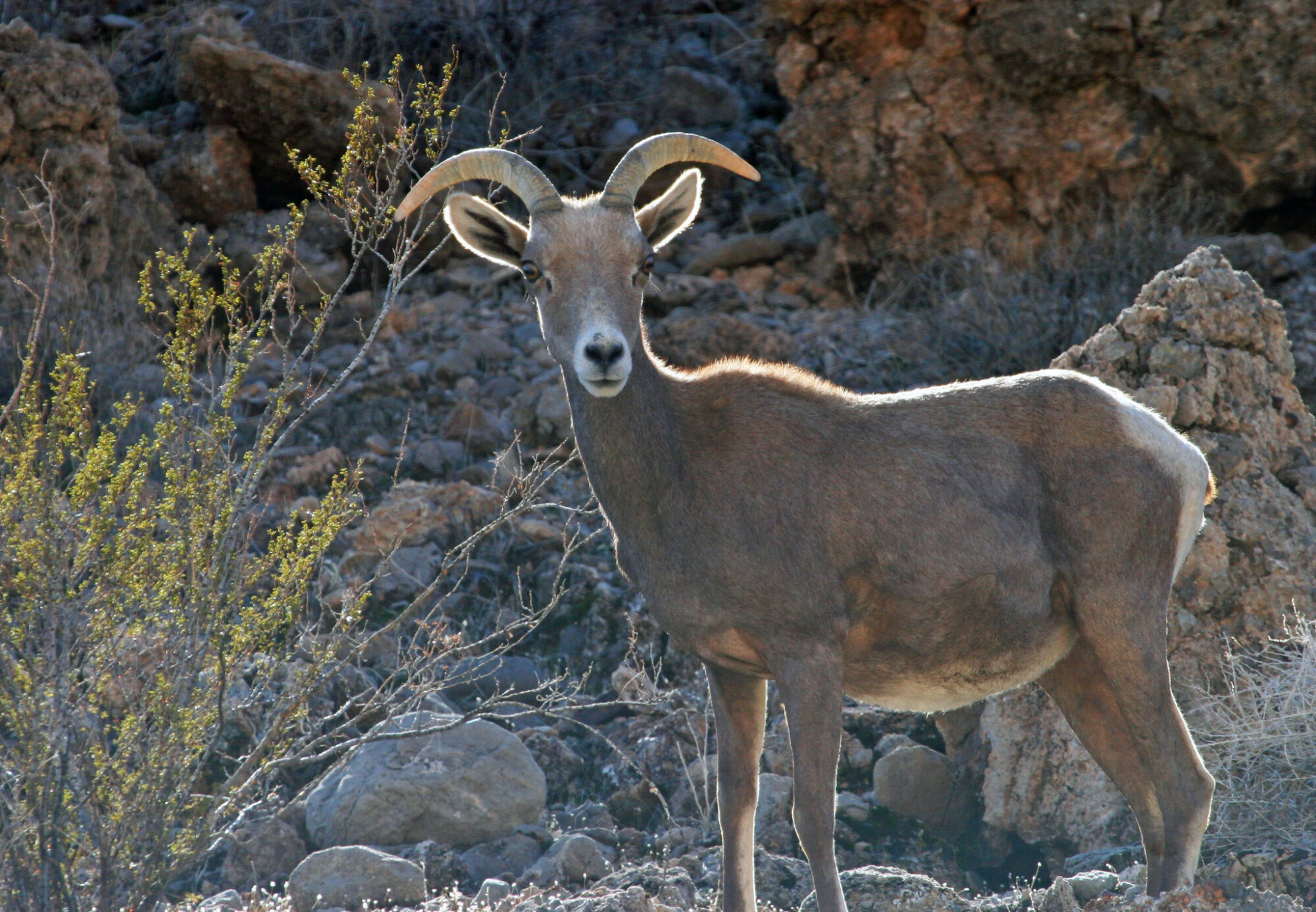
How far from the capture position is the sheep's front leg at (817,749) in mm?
4285

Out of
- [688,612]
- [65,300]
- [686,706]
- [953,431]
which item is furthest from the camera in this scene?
[65,300]

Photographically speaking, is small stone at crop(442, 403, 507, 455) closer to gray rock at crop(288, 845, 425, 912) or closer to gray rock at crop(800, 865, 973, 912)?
gray rock at crop(288, 845, 425, 912)

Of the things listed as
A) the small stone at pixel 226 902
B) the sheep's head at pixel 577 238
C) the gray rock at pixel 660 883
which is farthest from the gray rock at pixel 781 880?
the sheep's head at pixel 577 238

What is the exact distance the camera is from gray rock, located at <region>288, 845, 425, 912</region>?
5355 millimetres

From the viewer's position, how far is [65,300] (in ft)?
32.9

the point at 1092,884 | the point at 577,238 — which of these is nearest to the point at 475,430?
the point at 577,238

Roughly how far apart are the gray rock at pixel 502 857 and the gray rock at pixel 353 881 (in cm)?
46

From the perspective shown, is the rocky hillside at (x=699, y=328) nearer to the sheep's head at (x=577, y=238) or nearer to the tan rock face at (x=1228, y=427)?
the tan rock face at (x=1228, y=427)

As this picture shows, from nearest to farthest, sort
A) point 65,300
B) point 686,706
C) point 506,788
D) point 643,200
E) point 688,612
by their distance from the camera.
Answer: point 688,612 < point 506,788 < point 686,706 < point 65,300 < point 643,200

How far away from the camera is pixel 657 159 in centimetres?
493

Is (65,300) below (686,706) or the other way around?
the other way around

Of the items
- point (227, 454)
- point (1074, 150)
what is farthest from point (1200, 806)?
point (1074, 150)

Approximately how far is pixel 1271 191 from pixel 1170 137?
37.0 inches

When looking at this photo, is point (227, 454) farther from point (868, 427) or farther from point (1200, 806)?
point (1200, 806)
